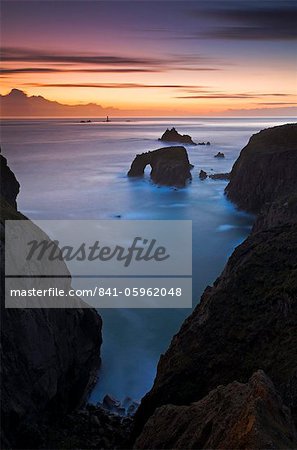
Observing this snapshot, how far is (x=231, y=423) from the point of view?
1063cm

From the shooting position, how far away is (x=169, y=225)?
58719mm

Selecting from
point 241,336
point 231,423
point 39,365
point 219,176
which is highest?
point 219,176

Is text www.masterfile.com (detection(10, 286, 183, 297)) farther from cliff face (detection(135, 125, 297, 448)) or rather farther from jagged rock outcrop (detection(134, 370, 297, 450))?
jagged rock outcrop (detection(134, 370, 297, 450))

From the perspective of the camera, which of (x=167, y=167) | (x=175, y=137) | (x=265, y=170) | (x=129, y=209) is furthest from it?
(x=175, y=137)

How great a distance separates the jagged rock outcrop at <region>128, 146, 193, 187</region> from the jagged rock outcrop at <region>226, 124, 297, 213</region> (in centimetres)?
1537

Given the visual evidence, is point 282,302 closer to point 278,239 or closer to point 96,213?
point 278,239

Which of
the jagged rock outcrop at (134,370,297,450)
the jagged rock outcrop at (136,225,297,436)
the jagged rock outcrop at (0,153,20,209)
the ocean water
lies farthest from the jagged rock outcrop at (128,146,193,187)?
the jagged rock outcrop at (134,370,297,450)

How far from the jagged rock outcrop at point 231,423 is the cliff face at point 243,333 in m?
1.05

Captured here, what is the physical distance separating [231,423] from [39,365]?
10.8 meters

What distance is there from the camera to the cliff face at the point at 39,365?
17.5m

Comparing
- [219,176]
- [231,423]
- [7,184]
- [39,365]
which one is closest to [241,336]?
[231,423]

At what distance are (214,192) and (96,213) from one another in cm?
2316

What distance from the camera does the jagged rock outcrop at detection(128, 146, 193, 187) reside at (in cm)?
8875

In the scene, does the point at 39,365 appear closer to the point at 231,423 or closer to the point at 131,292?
the point at 231,423
